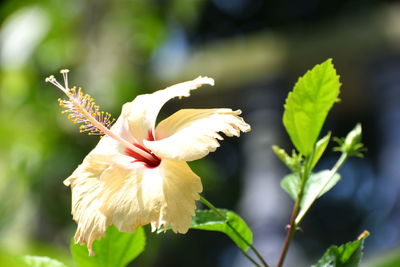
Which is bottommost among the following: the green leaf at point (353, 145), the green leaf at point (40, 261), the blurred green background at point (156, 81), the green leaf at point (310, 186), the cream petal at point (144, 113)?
the green leaf at point (40, 261)

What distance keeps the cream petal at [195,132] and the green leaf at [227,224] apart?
74 millimetres

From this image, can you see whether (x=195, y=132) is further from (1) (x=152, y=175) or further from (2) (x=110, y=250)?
(2) (x=110, y=250)

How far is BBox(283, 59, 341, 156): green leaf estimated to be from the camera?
1.48 feet

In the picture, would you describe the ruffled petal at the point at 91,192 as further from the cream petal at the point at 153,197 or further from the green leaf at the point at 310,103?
the green leaf at the point at 310,103

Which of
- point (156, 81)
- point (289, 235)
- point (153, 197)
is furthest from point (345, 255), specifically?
point (156, 81)

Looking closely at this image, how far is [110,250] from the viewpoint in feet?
1.64

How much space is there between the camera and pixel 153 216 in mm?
397

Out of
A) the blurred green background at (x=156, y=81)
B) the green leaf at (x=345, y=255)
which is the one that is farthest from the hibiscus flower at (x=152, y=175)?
the blurred green background at (x=156, y=81)

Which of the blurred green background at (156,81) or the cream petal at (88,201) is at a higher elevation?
the blurred green background at (156,81)

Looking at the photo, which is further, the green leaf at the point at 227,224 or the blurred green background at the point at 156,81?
the blurred green background at the point at 156,81

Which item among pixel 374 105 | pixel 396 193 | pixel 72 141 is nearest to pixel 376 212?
pixel 396 193

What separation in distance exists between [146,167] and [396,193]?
10.8 ft

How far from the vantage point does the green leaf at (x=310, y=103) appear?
1.48 ft

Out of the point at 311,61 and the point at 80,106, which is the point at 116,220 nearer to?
the point at 80,106
